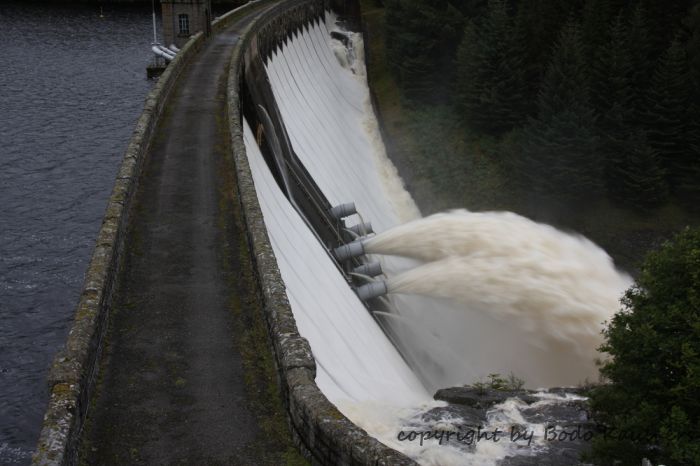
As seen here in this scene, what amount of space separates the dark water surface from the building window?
4794mm

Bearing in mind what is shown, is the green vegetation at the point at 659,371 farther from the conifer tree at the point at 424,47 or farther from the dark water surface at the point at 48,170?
the conifer tree at the point at 424,47

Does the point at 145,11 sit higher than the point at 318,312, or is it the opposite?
the point at 145,11

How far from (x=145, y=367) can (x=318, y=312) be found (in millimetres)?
8193

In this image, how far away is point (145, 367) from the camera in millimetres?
14289

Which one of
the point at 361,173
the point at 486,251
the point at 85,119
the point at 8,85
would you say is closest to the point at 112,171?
the point at 85,119

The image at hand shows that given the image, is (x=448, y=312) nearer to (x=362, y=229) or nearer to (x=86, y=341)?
(x=362, y=229)

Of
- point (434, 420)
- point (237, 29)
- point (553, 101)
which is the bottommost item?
point (434, 420)

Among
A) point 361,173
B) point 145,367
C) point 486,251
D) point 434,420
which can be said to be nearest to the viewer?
point 145,367

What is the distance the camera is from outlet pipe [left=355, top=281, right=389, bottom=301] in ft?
95.5

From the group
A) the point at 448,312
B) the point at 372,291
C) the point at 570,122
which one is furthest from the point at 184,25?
the point at 448,312

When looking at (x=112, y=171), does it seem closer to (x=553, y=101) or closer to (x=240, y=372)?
(x=553, y=101)

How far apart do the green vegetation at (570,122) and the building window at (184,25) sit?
19837 millimetres

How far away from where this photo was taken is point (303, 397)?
40.5 feet

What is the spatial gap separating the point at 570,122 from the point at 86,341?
34.8 meters
